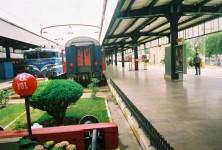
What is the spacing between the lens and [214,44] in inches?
1982

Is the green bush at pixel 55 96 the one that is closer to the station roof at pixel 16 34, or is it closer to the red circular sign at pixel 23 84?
the red circular sign at pixel 23 84

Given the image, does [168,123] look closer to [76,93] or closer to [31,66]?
[76,93]

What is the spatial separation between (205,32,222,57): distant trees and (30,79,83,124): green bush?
49202 millimetres

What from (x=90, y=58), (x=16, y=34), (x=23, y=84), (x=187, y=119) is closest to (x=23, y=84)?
(x=23, y=84)

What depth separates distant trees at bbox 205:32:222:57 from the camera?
4888 cm

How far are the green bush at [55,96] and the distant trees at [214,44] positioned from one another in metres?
49.2

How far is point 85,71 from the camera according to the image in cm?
1772

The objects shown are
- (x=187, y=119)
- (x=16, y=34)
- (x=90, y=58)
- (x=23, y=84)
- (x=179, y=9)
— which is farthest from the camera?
(x=16, y=34)

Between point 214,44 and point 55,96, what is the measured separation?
51363mm

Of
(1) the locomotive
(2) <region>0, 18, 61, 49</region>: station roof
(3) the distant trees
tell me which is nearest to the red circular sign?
(1) the locomotive

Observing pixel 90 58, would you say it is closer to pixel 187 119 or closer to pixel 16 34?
pixel 16 34

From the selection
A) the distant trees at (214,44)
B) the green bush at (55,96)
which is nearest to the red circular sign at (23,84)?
the green bush at (55,96)

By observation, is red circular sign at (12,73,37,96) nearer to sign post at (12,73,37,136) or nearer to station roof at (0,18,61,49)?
sign post at (12,73,37,136)

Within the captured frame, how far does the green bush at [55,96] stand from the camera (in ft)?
19.8
